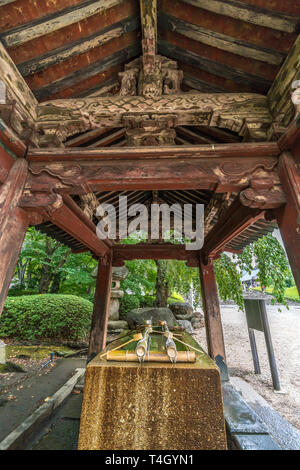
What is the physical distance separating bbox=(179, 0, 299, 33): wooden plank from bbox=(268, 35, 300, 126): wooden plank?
7.5 inches

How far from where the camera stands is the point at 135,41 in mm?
2754

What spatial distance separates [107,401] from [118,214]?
4.02m

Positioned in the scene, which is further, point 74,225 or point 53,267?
point 53,267

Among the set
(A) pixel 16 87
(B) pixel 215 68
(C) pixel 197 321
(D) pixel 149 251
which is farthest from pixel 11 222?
(C) pixel 197 321

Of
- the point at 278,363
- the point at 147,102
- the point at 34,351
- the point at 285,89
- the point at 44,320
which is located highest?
the point at 147,102

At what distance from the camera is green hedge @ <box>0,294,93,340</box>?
8.59 metres

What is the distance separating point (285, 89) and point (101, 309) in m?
5.40

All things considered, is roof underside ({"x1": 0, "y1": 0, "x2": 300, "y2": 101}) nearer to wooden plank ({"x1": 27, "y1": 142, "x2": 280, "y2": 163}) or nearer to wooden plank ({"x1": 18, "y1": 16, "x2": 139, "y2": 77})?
wooden plank ({"x1": 18, "y1": 16, "x2": 139, "y2": 77})

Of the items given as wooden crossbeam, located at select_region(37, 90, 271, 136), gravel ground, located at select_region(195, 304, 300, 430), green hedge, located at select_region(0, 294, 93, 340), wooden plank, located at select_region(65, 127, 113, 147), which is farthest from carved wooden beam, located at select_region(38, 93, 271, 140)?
green hedge, located at select_region(0, 294, 93, 340)

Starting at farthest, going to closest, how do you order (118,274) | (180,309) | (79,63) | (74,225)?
(180,309) < (118,274) < (74,225) < (79,63)

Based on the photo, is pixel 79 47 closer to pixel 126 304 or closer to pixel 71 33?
pixel 71 33

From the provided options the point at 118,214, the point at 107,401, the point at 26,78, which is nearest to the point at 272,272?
the point at 118,214

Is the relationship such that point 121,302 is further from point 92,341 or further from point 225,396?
point 225,396

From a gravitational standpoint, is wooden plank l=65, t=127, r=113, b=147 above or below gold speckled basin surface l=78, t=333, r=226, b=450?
above
